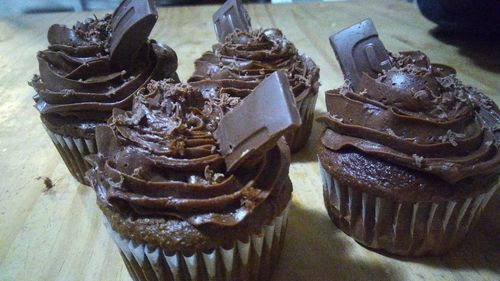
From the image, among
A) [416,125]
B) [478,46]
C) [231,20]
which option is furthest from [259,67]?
[478,46]

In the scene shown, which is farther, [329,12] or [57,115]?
[329,12]

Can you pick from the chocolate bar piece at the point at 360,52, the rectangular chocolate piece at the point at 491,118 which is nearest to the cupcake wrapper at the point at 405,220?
the rectangular chocolate piece at the point at 491,118

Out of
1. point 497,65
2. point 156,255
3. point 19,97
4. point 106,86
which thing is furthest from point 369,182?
point 19,97

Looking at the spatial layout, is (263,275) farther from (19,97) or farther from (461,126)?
(19,97)

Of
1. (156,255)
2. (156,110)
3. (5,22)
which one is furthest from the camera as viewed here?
(5,22)

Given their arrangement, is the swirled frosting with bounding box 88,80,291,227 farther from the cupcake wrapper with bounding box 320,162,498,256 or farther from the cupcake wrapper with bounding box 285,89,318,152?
the cupcake wrapper with bounding box 285,89,318,152

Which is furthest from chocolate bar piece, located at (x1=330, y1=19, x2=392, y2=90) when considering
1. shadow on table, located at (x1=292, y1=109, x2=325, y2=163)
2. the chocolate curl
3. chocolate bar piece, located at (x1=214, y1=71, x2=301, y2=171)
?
the chocolate curl

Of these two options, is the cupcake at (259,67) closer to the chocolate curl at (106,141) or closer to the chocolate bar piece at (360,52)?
the chocolate bar piece at (360,52)
